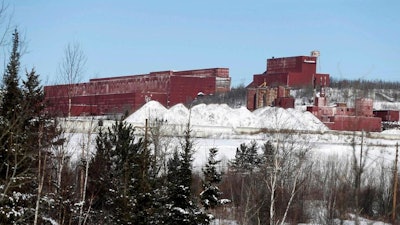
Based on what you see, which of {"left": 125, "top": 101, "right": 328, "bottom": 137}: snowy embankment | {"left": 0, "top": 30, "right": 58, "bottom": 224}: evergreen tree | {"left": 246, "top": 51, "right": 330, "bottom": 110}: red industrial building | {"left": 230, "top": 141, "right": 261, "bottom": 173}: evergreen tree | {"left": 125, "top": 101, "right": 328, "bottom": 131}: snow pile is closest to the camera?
{"left": 0, "top": 30, "right": 58, "bottom": 224}: evergreen tree

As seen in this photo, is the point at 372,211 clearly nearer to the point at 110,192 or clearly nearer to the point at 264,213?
the point at 264,213

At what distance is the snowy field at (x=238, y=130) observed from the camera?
40216mm

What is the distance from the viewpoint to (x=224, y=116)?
5503cm

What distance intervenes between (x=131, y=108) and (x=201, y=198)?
4159 cm

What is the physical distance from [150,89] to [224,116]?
1559cm

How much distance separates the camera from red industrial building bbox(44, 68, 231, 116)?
212ft

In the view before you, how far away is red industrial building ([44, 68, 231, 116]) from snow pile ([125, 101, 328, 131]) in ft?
28.8

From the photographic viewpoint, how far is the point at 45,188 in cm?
1512

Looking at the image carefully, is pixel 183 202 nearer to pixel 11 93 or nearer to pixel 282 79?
pixel 11 93

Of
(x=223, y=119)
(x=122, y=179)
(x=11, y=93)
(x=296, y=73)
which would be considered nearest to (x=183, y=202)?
(x=122, y=179)

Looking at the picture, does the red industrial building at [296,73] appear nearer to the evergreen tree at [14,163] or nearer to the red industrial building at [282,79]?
the red industrial building at [282,79]

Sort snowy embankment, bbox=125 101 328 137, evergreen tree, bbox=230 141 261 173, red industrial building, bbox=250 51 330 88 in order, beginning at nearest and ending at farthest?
evergreen tree, bbox=230 141 261 173 < snowy embankment, bbox=125 101 328 137 < red industrial building, bbox=250 51 330 88

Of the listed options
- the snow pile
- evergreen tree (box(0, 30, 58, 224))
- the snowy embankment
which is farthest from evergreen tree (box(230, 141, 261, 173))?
evergreen tree (box(0, 30, 58, 224))

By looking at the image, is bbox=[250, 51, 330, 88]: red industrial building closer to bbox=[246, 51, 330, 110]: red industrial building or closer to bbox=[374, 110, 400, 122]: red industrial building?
bbox=[246, 51, 330, 110]: red industrial building
